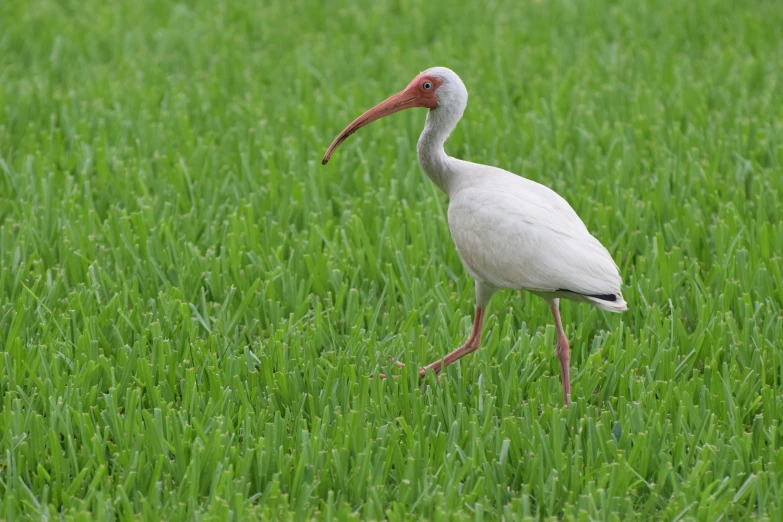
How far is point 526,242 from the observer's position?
3.97m

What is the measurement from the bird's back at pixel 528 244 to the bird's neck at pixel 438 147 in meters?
0.23

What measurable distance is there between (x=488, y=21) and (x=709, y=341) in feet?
18.2

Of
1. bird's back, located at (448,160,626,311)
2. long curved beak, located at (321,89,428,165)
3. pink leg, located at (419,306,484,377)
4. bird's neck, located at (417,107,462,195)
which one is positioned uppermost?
long curved beak, located at (321,89,428,165)

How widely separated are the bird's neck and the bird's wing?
260 millimetres

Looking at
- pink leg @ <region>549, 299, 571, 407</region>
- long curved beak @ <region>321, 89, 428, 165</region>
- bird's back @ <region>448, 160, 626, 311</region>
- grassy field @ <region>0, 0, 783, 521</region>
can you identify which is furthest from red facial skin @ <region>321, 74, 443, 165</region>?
pink leg @ <region>549, 299, 571, 407</region>

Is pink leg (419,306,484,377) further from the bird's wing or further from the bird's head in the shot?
the bird's head

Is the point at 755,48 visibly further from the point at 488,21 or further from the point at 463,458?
the point at 463,458

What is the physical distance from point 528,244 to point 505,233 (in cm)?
11

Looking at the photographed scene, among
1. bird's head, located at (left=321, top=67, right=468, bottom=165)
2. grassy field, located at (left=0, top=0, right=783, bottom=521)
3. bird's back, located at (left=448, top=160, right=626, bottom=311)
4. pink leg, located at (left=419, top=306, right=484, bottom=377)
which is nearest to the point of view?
grassy field, located at (left=0, top=0, right=783, bottom=521)

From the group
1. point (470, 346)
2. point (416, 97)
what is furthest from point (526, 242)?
point (416, 97)

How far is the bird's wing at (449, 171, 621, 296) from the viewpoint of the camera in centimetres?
387

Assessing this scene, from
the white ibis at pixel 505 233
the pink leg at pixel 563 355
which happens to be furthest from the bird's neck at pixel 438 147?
the pink leg at pixel 563 355

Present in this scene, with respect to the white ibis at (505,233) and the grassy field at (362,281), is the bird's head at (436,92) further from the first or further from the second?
the grassy field at (362,281)

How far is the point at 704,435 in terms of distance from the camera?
12.4ft
